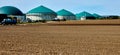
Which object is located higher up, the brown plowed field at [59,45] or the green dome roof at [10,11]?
the green dome roof at [10,11]

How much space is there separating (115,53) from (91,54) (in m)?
1.16

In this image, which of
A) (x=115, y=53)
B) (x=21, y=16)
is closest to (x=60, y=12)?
(x=21, y=16)

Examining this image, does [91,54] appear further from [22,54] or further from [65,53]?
[22,54]

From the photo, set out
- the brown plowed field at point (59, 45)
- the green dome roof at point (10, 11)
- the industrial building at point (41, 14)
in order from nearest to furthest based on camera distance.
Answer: the brown plowed field at point (59, 45)
the green dome roof at point (10, 11)
the industrial building at point (41, 14)

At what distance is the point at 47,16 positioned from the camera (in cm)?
14250

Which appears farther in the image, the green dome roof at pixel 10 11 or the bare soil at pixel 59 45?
the green dome roof at pixel 10 11

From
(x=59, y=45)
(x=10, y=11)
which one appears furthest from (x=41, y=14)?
(x=59, y=45)

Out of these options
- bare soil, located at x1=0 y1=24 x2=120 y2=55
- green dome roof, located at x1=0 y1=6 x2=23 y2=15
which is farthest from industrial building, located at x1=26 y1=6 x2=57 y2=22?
bare soil, located at x1=0 y1=24 x2=120 y2=55

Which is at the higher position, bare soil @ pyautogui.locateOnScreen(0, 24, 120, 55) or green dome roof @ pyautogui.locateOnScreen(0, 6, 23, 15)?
green dome roof @ pyautogui.locateOnScreen(0, 6, 23, 15)

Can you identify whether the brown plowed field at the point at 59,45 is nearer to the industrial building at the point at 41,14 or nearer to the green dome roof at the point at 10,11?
the green dome roof at the point at 10,11

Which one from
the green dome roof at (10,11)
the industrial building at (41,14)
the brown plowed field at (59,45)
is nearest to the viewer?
the brown plowed field at (59,45)

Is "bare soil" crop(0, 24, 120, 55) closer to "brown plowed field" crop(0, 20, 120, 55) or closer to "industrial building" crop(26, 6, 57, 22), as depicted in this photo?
"brown plowed field" crop(0, 20, 120, 55)

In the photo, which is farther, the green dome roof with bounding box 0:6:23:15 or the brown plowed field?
the green dome roof with bounding box 0:6:23:15

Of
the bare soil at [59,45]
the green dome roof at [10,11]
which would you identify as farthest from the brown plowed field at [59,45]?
the green dome roof at [10,11]
